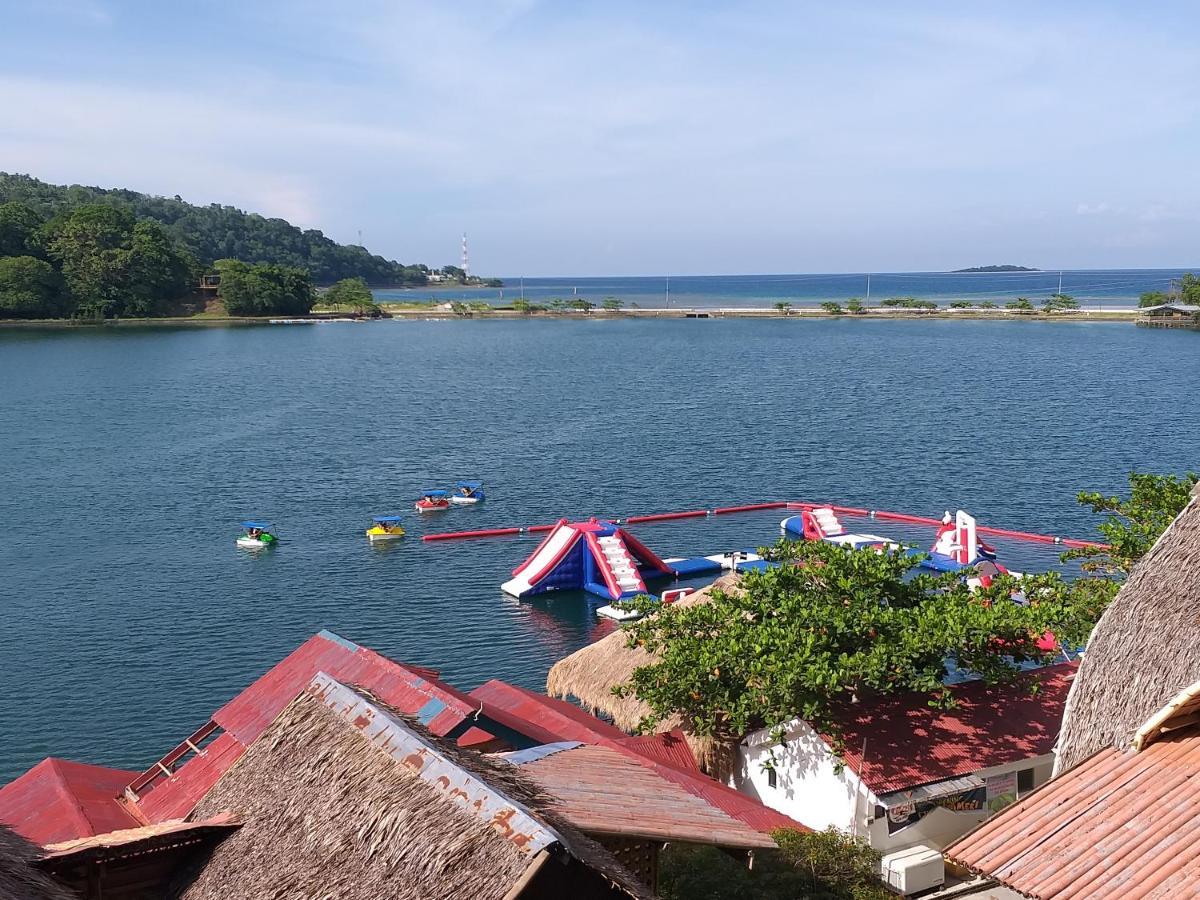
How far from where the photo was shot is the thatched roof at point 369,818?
7188 millimetres

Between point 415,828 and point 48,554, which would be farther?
point 48,554

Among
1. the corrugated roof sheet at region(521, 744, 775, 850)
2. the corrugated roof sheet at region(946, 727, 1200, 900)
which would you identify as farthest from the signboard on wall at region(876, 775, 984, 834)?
the corrugated roof sheet at region(946, 727, 1200, 900)

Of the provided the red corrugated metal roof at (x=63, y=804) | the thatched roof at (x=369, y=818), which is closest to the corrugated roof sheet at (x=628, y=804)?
the thatched roof at (x=369, y=818)

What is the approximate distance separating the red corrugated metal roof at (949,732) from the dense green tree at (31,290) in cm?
15607

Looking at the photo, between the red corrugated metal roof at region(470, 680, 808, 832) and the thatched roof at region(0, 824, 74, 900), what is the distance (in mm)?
8803

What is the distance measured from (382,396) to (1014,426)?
1998 inches

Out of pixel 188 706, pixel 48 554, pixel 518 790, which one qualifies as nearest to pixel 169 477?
pixel 48 554

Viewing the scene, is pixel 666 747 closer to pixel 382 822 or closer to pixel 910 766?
pixel 910 766

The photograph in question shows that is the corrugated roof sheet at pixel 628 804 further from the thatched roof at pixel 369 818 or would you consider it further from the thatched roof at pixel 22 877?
the thatched roof at pixel 22 877

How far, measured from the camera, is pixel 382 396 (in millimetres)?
87938

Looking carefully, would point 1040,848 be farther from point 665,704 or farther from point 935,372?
point 935,372

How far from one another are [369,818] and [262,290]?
6762 inches

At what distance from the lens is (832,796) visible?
18.2m

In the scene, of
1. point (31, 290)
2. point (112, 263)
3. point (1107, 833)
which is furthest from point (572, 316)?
point (1107, 833)
